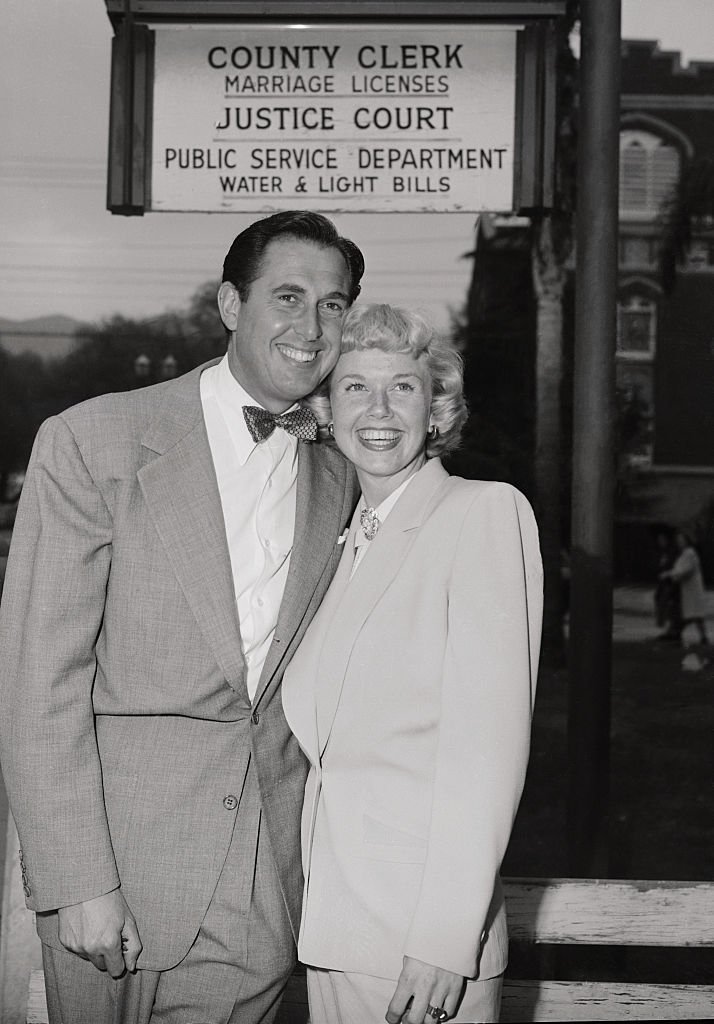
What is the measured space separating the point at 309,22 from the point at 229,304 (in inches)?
44.2

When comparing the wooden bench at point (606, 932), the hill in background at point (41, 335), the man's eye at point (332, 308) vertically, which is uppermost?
the hill in background at point (41, 335)

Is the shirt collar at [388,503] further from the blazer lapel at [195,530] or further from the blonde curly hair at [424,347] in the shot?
the blazer lapel at [195,530]

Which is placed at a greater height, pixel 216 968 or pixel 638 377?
pixel 638 377

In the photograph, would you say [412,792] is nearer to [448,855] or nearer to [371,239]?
[448,855]

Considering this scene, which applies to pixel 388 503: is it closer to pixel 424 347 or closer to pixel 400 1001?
pixel 424 347

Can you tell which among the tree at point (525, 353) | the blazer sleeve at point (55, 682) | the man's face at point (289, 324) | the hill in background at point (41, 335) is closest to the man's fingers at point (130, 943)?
the blazer sleeve at point (55, 682)

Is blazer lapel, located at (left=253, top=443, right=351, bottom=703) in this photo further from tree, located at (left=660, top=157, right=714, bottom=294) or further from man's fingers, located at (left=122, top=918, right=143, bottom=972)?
tree, located at (left=660, top=157, right=714, bottom=294)

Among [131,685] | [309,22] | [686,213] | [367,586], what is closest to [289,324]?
[367,586]

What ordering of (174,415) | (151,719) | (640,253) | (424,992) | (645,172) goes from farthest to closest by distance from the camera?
(640,253), (645,172), (174,415), (151,719), (424,992)

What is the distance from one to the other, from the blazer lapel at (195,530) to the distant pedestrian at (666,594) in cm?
298

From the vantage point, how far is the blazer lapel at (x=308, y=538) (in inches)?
91.9

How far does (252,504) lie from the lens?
246 cm

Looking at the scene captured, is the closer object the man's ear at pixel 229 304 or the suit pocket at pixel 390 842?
the suit pocket at pixel 390 842

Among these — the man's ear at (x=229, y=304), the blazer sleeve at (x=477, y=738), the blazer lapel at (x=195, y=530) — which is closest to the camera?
the blazer sleeve at (x=477, y=738)
